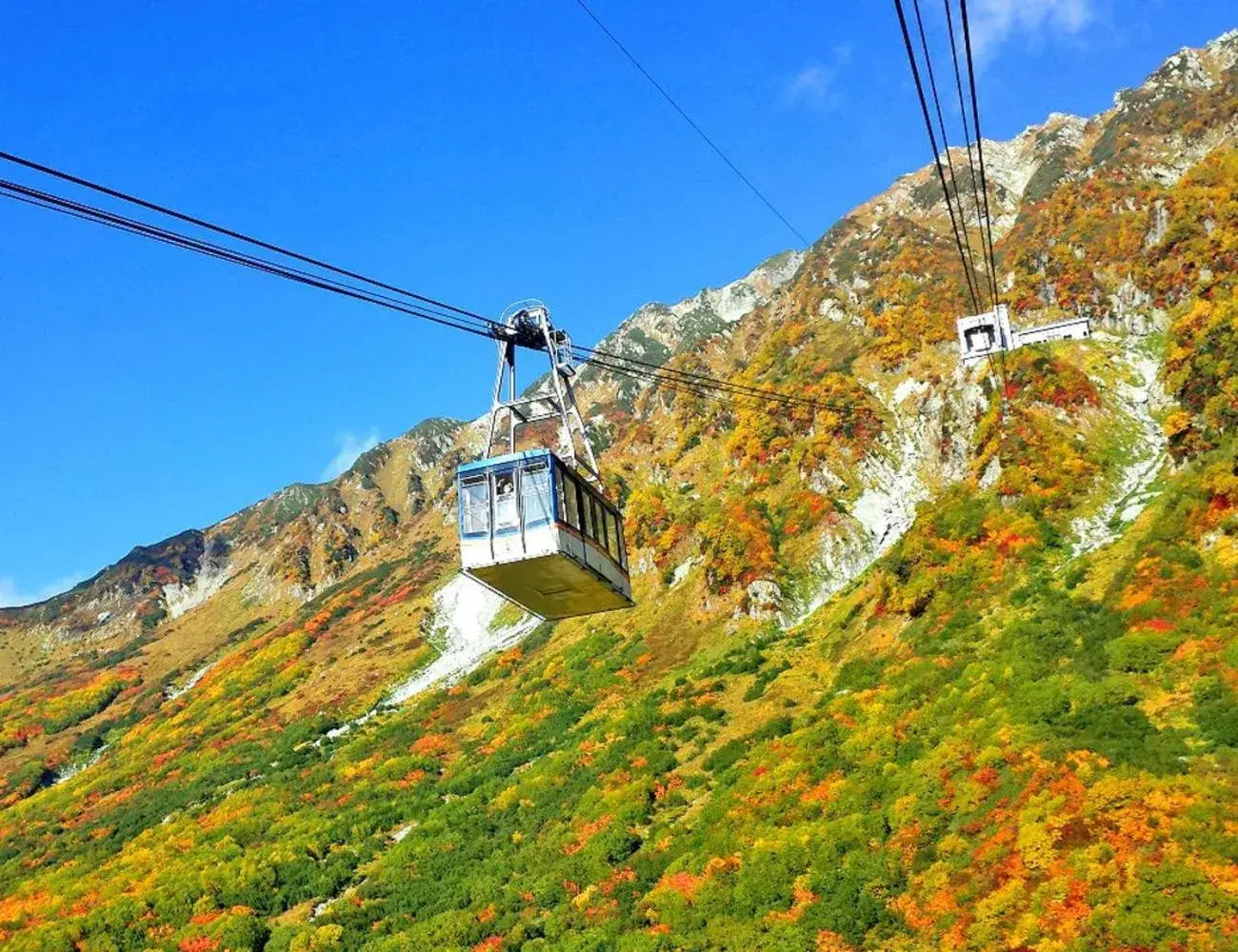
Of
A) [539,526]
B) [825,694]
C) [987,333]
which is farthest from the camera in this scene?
[825,694]

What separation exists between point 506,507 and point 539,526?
0.92m

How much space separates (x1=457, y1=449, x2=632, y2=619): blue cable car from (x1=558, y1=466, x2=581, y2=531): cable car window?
21mm

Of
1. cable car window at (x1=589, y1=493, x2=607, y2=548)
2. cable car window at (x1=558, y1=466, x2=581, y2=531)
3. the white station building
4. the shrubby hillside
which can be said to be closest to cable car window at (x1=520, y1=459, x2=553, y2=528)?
cable car window at (x1=558, y1=466, x2=581, y2=531)

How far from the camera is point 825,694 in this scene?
4191 centimetres

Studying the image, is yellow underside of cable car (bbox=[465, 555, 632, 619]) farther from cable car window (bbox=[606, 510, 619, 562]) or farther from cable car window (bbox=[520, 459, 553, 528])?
cable car window (bbox=[606, 510, 619, 562])

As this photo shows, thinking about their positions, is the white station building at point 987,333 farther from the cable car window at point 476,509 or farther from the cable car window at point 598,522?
the cable car window at point 476,509

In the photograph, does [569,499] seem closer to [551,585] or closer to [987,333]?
[551,585]

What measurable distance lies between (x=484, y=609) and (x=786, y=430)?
29070 millimetres

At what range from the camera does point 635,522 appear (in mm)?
74500

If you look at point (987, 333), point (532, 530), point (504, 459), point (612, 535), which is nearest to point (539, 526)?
point (532, 530)

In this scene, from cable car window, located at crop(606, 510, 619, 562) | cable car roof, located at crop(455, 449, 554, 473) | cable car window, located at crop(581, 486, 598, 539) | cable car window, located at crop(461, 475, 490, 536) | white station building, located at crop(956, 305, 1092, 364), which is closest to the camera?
cable car window, located at crop(461, 475, 490, 536)

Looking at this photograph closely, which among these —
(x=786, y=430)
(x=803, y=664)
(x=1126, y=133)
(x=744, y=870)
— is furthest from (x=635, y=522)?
(x=1126, y=133)

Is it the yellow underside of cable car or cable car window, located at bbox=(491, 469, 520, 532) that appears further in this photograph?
the yellow underside of cable car

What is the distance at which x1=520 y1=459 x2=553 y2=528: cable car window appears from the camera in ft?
67.5
